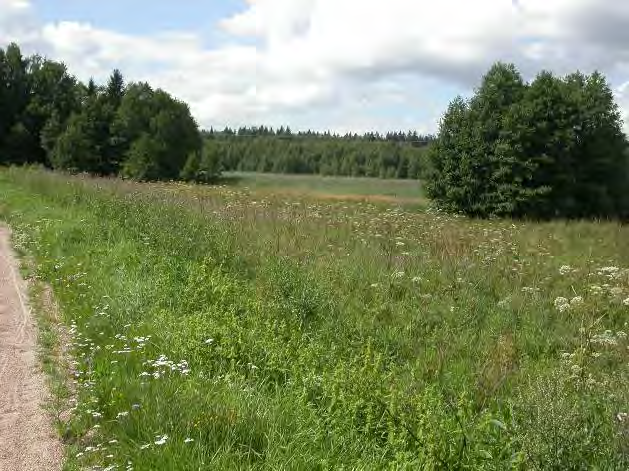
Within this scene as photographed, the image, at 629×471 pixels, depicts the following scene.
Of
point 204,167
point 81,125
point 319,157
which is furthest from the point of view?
point 319,157

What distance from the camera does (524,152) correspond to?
35000mm

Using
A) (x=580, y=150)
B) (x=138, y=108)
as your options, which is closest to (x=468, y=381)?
(x=580, y=150)

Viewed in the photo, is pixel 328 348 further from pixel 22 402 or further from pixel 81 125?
pixel 81 125

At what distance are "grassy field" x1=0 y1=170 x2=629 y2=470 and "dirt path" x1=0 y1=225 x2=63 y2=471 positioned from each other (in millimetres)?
203

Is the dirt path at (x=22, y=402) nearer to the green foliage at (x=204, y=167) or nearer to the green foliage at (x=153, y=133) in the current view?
the green foliage at (x=204, y=167)

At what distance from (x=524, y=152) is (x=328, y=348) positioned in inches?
1253

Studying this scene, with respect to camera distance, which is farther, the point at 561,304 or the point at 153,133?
the point at 153,133

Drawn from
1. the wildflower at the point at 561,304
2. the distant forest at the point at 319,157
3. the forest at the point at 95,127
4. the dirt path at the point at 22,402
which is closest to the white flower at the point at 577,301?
the wildflower at the point at 561,304

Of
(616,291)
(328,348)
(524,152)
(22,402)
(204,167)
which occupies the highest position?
(524,152)

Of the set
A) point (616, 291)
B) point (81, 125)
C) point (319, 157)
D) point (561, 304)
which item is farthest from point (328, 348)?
point (319, 157)

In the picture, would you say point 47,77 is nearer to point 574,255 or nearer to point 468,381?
point 574,255

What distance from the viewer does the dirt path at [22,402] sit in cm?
446

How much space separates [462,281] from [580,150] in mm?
34906

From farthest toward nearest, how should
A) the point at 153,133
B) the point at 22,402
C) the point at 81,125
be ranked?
1. the point at 153,133
2. the point at 81,125
3. the point at 22,402
